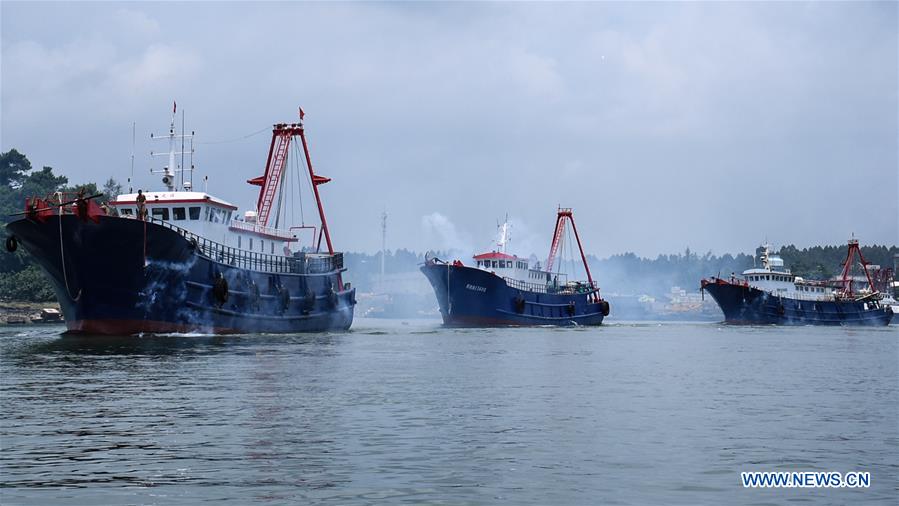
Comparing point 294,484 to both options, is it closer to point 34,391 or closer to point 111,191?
point 34,391

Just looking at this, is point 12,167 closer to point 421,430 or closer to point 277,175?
point 277,175

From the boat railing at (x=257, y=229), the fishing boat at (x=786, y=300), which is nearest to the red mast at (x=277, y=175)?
the boat railing at (x=257, y=229)

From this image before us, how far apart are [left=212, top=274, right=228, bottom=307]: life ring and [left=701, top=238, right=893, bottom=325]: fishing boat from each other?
71.8 m

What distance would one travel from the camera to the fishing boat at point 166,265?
44188 millimetres

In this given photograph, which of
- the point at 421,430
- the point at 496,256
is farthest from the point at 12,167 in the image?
the point at 421,430

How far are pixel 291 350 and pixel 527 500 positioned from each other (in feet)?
96.8

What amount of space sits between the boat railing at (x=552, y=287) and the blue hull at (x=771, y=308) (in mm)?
15969

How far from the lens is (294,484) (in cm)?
1375

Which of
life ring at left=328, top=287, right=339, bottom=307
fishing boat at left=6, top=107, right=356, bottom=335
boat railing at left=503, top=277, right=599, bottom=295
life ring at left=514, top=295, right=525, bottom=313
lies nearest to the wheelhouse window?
fishing boat at left=6, top=107, right=356, bottom=335

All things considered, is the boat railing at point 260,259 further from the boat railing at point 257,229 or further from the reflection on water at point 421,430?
the reflection on water at point 421,430

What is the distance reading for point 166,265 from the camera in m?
46.4

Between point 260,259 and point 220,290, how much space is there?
24.9 feet

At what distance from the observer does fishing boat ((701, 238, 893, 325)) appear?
109438 mm

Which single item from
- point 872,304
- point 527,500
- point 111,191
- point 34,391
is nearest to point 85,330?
point 34,391
